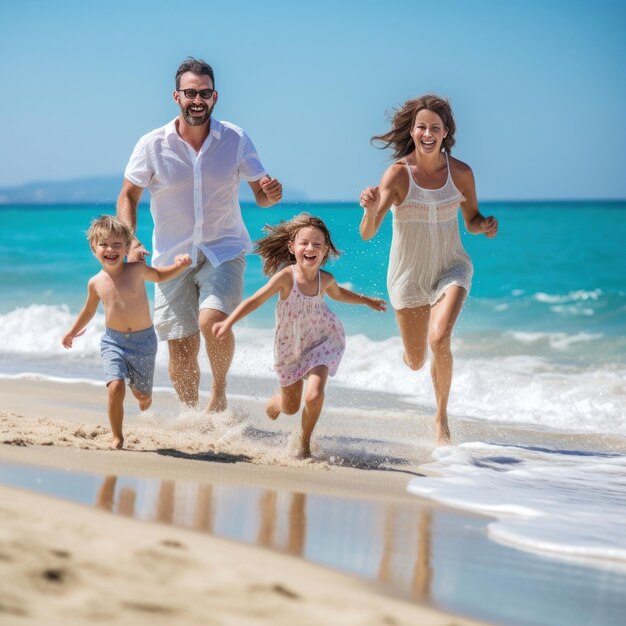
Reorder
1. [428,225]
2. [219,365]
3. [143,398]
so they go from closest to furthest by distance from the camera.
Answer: [143,398] → [219,365] → [428,225]

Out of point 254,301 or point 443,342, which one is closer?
point 254,301

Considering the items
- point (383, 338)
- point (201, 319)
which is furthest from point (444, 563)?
point (383, 338)

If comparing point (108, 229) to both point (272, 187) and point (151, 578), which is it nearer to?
point (272, 187)

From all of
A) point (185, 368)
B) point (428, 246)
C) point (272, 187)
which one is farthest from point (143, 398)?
point (428, 246)

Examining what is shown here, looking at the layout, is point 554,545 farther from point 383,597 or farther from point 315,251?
point 315,251

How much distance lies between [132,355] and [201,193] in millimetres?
1300

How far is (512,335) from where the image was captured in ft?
52.6

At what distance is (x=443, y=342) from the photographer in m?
7.12

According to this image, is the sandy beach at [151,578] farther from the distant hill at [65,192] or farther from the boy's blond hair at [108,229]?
the distant hill at [65,192]

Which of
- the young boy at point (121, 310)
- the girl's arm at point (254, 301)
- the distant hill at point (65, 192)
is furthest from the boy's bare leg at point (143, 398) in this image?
the distant hill at point (65, 192)

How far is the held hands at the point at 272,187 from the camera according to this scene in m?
6.99

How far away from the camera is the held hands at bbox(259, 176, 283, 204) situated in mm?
6988

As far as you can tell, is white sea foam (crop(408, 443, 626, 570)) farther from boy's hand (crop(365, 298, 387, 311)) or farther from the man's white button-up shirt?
the man's white button-up shirt

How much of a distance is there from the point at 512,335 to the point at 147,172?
977 centimetres
